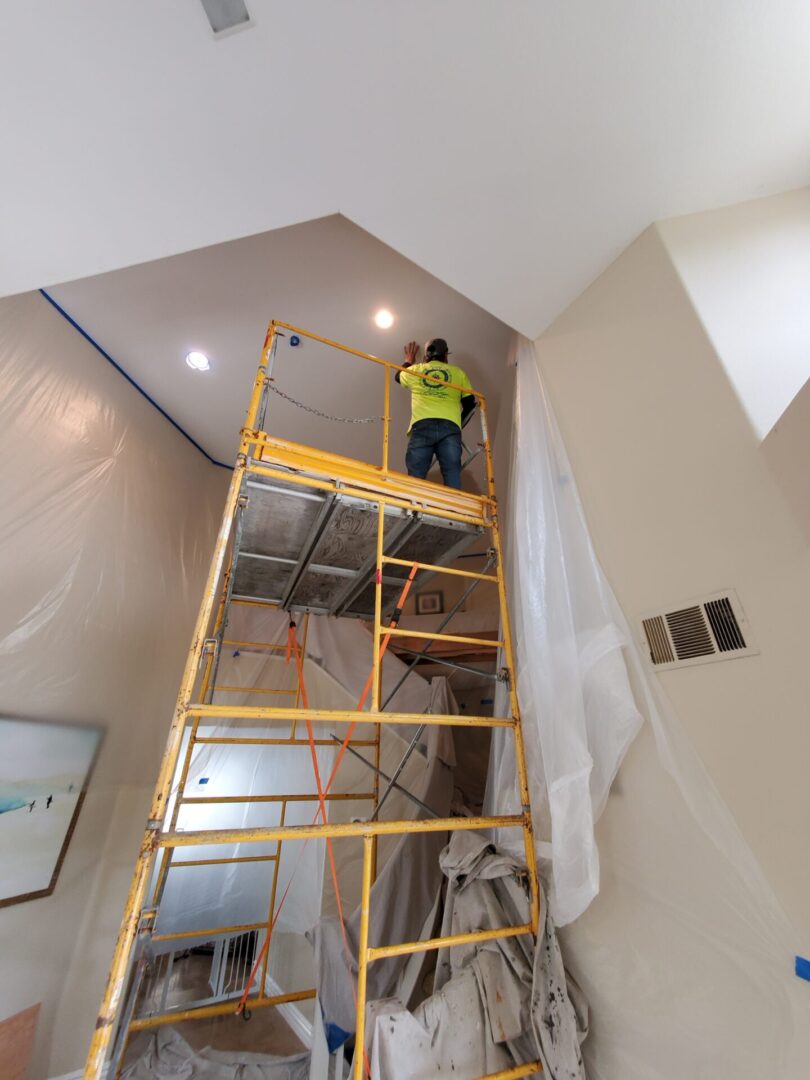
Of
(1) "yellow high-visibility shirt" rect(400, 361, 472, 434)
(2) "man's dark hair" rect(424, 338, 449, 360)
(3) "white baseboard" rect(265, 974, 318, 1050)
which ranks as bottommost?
(3) "white baseboard" rect(265, 974, 318, 1050)

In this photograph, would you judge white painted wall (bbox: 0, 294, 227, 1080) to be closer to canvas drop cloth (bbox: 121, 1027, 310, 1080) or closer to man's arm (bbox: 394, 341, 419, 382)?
canvas drop cloth (bbox: 121, 1027, 310, 1080)

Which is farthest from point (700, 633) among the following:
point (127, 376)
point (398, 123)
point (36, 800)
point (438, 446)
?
point (127, 376)

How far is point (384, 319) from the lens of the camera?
9.34 feet

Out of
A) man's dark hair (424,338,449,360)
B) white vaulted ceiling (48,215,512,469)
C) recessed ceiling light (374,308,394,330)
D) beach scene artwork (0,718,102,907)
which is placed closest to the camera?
beach scene artwork (0,718,102,907)

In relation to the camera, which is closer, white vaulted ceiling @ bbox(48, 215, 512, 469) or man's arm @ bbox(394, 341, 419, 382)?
white vaulted ceiling @ bbox(48, 215, 512, 469)

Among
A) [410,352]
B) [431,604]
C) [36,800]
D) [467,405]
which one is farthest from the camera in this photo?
[431,604]

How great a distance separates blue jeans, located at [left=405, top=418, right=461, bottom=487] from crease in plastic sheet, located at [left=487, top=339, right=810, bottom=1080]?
0.96 metres

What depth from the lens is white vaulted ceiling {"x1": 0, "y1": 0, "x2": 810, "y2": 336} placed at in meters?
1.28

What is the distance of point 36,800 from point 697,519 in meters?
3.15

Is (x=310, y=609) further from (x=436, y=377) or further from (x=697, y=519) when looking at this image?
(x=697, y=519)

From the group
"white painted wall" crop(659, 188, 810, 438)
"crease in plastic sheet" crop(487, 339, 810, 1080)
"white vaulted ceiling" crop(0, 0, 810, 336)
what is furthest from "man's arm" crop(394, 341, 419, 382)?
"crease in plastic sheet" crop(487, 339, 810, 1080)

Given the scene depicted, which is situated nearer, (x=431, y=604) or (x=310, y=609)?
(x=310, y=609)

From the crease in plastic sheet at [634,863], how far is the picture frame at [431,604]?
127 inches

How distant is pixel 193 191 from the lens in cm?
164
